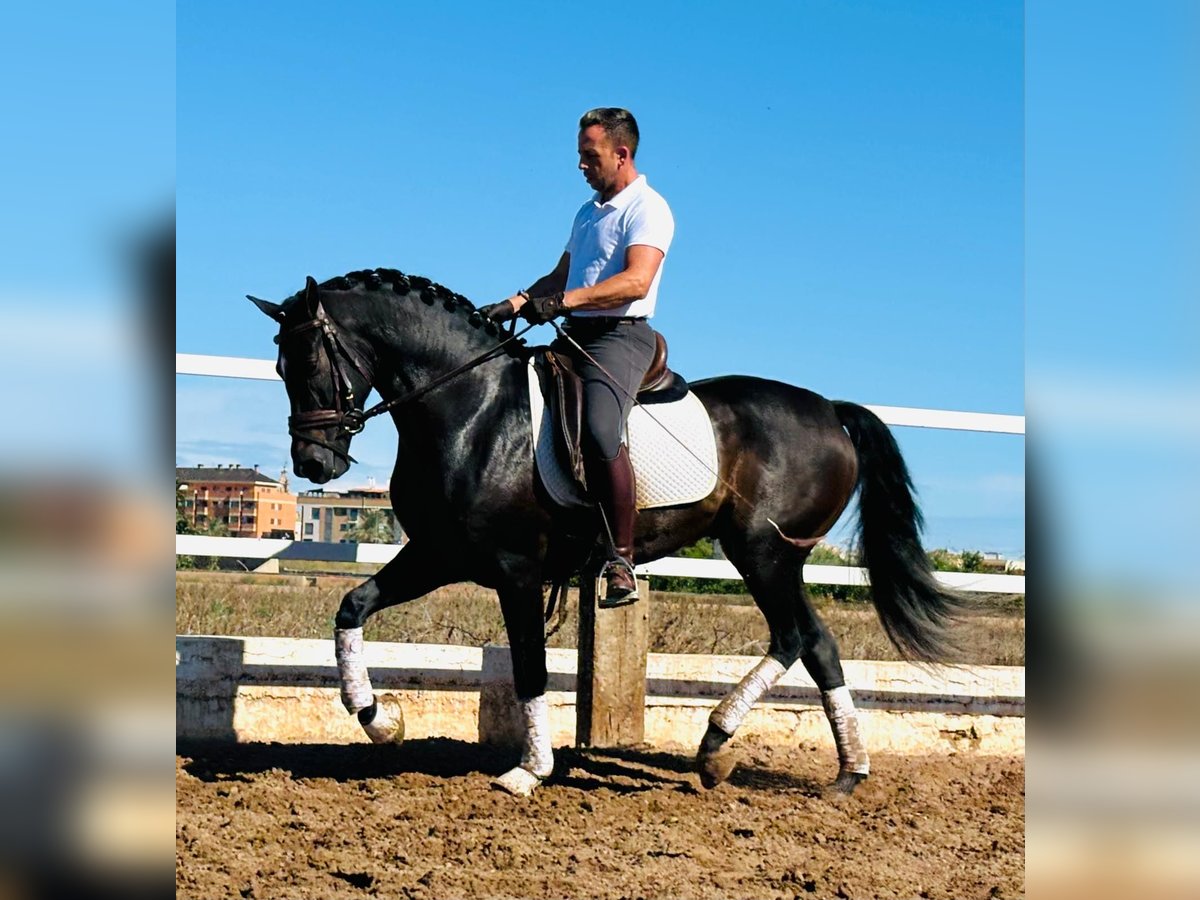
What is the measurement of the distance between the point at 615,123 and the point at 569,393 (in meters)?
1.29

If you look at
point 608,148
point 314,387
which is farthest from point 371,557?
point 608,148

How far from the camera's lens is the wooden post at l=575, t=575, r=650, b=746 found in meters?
6.30

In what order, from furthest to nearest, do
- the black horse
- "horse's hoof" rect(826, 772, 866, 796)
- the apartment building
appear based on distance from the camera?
1. the apartment building
2. "horse's hoof" rect(826, 772, 866, 796)
3. the black horse

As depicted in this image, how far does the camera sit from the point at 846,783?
226 inches

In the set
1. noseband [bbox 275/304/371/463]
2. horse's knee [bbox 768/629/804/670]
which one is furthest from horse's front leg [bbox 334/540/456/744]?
horse's knee [bbox 768/629/804/670]

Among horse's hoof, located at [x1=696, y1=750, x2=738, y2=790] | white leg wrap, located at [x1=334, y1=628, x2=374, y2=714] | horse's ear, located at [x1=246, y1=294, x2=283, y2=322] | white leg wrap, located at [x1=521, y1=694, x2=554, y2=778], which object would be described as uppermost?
horse's ear, located at [x1=246, y1=294, x2=283, y2=322]

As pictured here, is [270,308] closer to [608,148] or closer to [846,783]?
[608,148]

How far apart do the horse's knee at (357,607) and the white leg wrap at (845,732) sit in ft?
7.20

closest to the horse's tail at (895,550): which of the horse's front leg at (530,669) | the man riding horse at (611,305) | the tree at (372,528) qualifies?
the man riding horse at (611,305)

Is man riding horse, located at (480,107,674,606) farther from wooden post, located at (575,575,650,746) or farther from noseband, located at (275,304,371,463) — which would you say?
wooden post, located at (575,575,650,746)

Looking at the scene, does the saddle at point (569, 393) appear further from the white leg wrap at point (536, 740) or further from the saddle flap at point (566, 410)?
the white leg wrap at point (536, 740)

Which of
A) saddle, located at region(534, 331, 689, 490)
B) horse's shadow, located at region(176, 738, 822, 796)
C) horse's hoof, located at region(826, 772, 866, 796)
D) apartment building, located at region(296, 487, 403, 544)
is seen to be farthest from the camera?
apartment building, located at region(296, 487, 403, 544)

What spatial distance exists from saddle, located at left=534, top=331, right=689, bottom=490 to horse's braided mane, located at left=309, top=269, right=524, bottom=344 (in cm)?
24

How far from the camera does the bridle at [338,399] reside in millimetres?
5098
